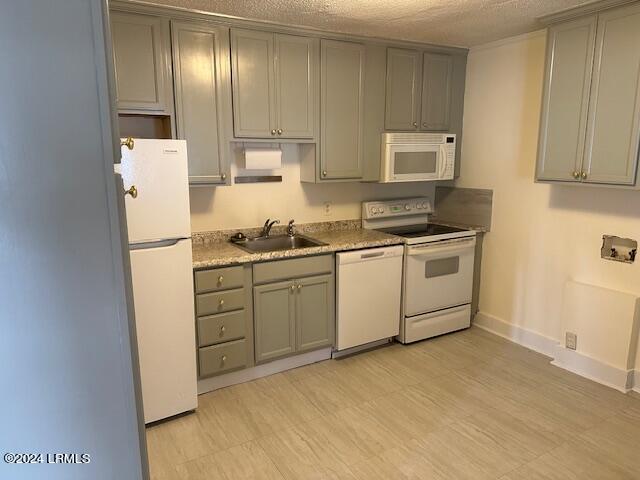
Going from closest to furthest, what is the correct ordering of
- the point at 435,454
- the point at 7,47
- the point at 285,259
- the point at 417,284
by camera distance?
the point at 7,47
the point at 435,454
the point at 285,259
the point at 417,284

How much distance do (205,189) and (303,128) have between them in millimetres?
866

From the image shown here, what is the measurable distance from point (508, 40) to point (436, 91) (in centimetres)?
66

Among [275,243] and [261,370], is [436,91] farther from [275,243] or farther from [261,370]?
[261,370]

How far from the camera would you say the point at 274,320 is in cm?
306

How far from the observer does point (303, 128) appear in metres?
3.25

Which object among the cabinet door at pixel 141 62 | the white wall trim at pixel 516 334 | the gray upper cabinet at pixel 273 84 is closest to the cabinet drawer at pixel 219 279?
the gray upper cabinet at pixel 273 84

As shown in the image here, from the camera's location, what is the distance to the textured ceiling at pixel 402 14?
2.64 m

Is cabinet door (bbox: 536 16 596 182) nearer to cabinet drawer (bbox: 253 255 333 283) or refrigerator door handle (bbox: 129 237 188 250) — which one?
cabinet drawer (bbox: 253 255 333 283)

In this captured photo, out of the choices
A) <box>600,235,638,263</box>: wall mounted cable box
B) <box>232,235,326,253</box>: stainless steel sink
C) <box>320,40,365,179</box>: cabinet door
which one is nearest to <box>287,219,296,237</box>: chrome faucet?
<box>232,235,326,253</box>: stainless steel sink

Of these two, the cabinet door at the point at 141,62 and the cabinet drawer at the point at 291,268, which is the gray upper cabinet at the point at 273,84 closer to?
the cabinet door at the point at 141,62

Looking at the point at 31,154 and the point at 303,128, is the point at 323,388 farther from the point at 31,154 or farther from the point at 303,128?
the point at 31,154

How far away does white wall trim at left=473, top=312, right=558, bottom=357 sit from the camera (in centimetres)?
350

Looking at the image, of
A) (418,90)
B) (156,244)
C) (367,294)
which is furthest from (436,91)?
(156,244)

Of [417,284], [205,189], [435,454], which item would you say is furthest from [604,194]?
[205,189]
